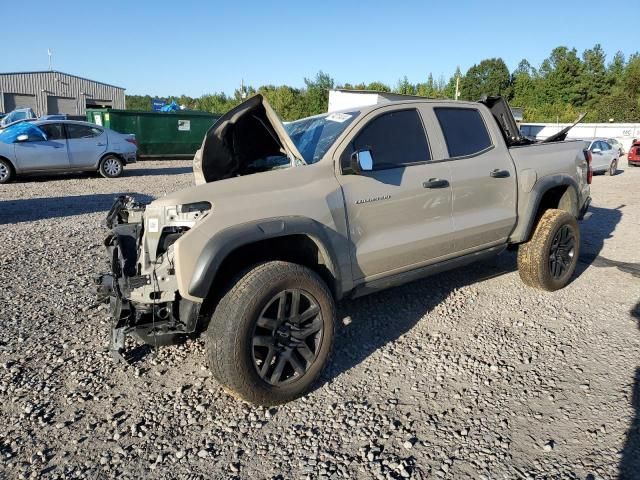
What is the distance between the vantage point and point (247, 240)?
9.91ft

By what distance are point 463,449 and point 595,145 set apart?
20.9m

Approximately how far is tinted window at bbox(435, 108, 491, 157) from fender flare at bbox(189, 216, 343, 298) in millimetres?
1652

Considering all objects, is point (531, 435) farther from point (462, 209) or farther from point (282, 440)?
point (462, 209)

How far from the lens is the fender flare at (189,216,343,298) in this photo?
2891 millimetres

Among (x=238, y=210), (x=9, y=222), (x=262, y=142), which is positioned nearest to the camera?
(x=238, y=210)

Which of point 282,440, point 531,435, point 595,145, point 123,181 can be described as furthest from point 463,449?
point 595,145

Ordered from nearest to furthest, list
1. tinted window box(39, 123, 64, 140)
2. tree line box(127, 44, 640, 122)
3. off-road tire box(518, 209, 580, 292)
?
off-road tire box(518, 209, 580, 292) → tinted window box(39, 123, 64, 140) → tree line box(127, 44, 640, 122)

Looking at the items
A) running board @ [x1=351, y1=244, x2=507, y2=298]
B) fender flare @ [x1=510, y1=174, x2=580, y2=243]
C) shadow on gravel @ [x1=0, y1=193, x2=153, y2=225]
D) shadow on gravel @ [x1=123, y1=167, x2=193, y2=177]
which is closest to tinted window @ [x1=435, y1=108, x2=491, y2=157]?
fender flare @ [x1=510, y1=174, x2=580, y2=243]

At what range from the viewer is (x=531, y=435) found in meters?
2.90

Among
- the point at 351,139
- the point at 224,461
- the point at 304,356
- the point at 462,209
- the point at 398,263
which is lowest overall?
the point at 224,461

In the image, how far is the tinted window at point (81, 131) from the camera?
13.7m

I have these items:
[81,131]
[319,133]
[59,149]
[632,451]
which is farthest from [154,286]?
[81,131]

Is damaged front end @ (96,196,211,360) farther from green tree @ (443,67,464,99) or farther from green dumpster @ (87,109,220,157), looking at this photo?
green tree @ (443,67,464,99)

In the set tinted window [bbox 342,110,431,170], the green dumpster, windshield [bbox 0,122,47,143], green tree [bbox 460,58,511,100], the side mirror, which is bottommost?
the side mirror
